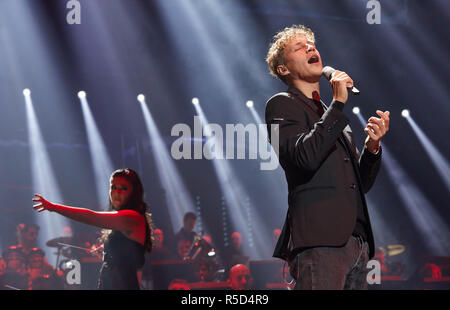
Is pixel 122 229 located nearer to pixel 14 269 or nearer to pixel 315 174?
pixel 315 174

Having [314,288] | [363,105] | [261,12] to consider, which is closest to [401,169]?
[363,105]

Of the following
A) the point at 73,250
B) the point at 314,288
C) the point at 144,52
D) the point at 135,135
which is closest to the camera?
the point at 314,288

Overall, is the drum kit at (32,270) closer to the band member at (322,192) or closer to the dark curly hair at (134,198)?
the dark curly hair at (134,198)

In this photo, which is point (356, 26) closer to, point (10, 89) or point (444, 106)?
point (444, 106)

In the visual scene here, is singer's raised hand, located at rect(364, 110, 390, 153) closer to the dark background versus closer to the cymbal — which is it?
the dark background

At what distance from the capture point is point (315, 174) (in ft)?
6.01

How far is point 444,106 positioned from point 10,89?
797 cm

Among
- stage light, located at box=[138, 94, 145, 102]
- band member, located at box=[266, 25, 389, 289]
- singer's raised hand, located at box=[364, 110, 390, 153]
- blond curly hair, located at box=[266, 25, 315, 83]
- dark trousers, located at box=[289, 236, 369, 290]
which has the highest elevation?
stage light, located at box=[138, 94, 145, 102]

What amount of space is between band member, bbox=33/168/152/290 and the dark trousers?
1.88 m

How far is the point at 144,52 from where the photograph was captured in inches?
353

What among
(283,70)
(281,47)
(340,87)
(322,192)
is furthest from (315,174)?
(281,47)

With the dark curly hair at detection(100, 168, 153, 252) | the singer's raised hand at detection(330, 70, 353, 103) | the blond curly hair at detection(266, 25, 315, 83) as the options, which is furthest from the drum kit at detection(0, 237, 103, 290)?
the singer's raised hand at detection(330, 70, 353, 103)

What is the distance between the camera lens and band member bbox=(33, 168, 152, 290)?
339 centimetres
